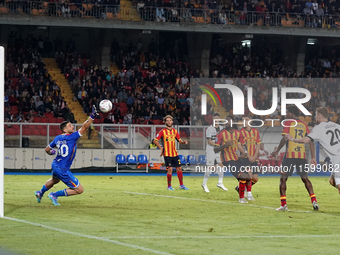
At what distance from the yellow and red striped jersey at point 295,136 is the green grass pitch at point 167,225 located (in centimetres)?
121

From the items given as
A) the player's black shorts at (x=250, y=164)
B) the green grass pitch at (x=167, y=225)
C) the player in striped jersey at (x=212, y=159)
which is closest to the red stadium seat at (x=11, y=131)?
the green grass pitch at (x=167, y=225)

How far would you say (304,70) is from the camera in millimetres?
42625

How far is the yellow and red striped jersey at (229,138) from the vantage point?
14922mm

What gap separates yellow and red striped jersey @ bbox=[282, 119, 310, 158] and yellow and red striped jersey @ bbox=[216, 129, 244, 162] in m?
2.08

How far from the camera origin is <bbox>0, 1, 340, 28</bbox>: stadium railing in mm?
34188

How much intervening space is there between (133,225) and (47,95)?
2345 cm

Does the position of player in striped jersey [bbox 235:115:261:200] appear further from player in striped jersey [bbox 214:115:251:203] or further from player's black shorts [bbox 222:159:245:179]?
player's black shorts [bbox 222:159:245:179]

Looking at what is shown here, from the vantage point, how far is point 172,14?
36.7 m

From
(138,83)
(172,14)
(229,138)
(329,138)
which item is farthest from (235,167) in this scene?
(172,14)

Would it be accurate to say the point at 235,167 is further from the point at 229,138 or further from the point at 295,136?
the point at 295,136

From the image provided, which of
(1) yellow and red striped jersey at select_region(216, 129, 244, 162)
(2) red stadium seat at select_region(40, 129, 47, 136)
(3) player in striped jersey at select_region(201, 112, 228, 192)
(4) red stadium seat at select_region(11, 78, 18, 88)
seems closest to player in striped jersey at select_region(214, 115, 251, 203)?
(1) yellow and red striped jersey at select_region(216, 129, 244, 162)

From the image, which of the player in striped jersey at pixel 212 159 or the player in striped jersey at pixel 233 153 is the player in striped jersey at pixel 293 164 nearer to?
the player in striped jersey at pixel 233 153

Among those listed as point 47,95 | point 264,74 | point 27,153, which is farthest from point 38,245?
point 264,74

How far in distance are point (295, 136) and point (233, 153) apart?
2.25 metres
